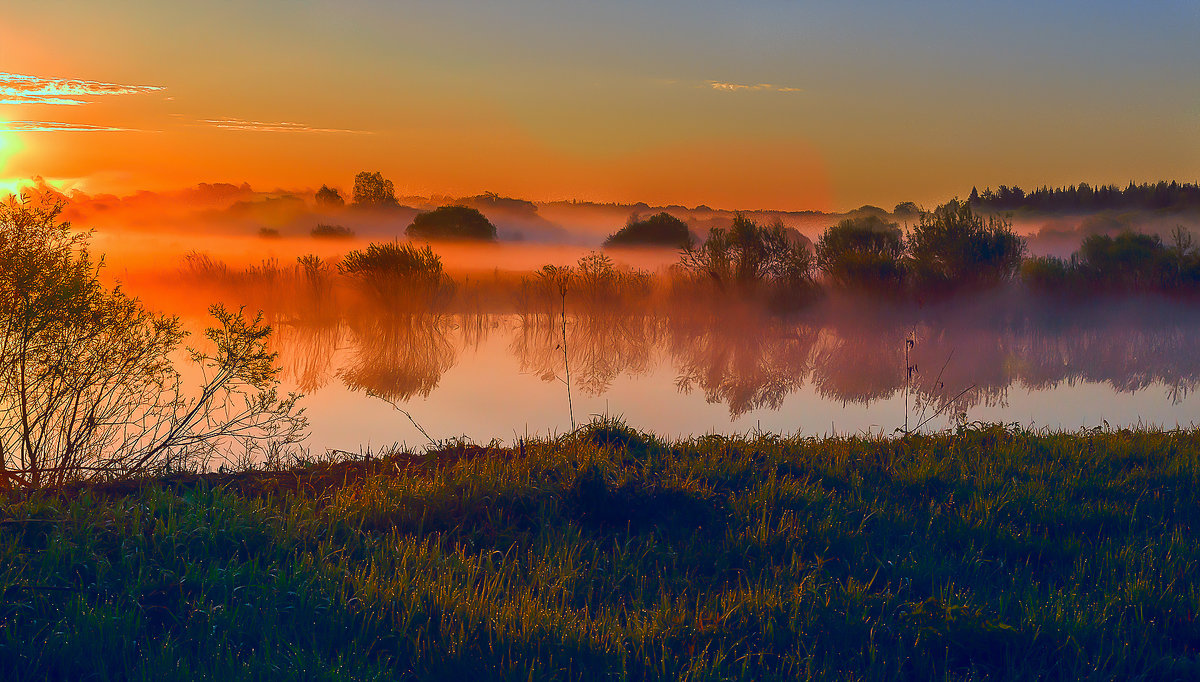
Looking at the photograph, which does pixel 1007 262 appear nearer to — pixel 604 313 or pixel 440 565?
pixel 604 313

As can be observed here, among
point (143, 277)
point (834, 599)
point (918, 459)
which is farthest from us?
point (143, 277)

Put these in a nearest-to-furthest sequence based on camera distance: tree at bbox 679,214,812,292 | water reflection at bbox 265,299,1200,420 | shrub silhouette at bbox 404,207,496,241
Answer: water reflection at bbox 265,299,1200,420 < tree at bbox 679,214,812,292 < shrub silhouette at bbox 404,207,496,241

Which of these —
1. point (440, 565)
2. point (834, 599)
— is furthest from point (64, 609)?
point (834, 599)

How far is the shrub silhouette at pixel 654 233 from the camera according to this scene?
33062 mm

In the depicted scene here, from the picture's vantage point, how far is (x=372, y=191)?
3459 cm

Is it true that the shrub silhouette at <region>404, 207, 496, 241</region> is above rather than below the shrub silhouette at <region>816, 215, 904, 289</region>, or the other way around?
above

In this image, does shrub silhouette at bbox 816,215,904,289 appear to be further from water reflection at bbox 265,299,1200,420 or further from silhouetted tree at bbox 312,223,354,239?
silhouetted tree at bbox 312,223,354,239

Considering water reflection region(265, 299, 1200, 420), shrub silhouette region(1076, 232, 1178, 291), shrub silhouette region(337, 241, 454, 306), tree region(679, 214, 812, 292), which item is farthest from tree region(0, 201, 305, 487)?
shrub silhouette region(1076, 232, 1178, 291)

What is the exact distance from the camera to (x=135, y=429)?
8555 millimetres

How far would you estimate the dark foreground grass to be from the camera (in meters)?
3.83

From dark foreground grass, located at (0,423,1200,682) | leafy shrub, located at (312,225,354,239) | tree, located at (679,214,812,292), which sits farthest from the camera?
leafy shrub, located at (312,225,354,239)

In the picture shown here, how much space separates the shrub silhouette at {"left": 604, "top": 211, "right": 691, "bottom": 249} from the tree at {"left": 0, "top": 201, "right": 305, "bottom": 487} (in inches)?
1010

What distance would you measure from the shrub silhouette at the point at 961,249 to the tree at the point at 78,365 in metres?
19.2

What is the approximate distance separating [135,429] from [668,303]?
16818 millimetres
